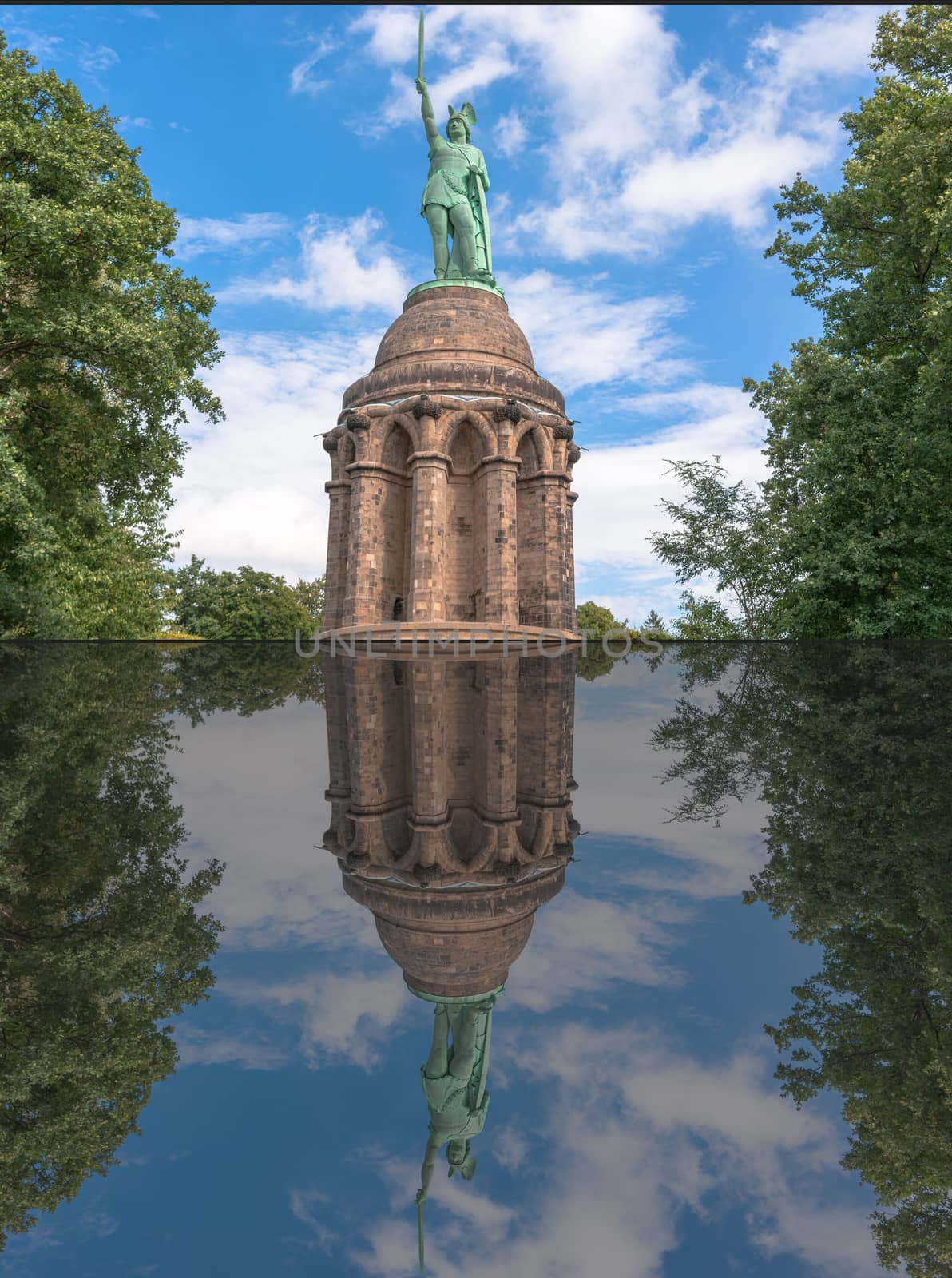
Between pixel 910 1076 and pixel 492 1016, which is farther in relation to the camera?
pixel 492 1016

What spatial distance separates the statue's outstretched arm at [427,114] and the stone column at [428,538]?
12718mm

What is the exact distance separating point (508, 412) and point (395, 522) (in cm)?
490

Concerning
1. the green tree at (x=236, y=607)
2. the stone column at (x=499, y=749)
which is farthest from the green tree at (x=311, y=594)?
the stone column at (x=499, y=749)

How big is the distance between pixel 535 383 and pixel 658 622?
11.1m

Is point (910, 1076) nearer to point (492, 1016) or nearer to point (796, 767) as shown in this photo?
point (492, 1016)

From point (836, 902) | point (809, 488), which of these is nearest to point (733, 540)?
point (809, 488)

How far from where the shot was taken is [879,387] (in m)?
16.7

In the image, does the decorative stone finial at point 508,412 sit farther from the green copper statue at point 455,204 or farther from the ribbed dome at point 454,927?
the ribbed dome at point 454,927

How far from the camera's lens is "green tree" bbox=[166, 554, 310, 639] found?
45844 mm

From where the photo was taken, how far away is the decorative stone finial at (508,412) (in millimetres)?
21359

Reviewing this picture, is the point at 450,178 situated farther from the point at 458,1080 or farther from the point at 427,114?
the point at 458,1080

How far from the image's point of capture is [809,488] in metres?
18.5

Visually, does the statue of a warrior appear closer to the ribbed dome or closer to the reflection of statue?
the ribbed dome

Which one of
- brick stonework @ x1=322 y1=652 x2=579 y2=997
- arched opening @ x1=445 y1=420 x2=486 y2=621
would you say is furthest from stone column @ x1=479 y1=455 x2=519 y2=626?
brick stonework @ x1=322 y1=652 x2=579 y2=997
